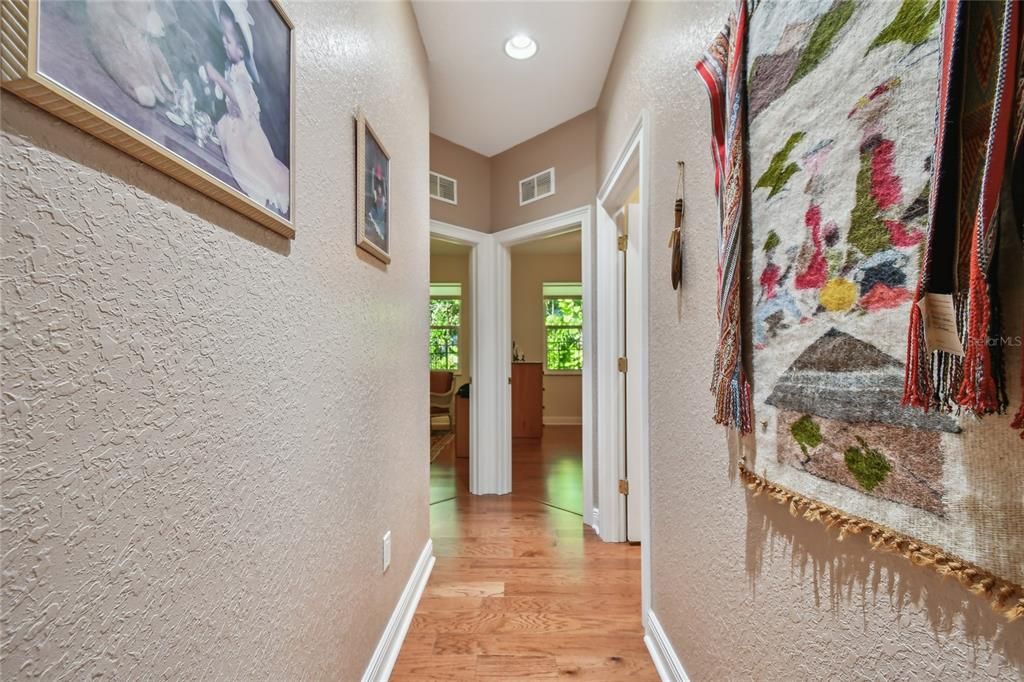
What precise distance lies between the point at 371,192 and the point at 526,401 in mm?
4342

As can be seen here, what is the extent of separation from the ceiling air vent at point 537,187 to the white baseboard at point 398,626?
2.26m

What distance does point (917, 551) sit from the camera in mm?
532

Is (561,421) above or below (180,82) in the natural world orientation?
Answer: below

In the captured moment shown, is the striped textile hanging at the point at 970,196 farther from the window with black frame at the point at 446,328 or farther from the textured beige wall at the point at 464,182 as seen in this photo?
the window with black frame at the point at 446,328

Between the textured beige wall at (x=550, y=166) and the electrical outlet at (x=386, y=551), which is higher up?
the textured beige wall at (x=550, y=166)

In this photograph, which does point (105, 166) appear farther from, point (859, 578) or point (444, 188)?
point (444, 188)

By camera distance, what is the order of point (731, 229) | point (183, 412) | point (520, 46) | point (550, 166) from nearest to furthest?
point (183, 412) < point (731, 229) < point (520, 46) < point (550, 166)

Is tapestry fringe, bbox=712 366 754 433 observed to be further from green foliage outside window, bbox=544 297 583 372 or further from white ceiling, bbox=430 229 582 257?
green foliage outside window, bbox=544 297 583 372

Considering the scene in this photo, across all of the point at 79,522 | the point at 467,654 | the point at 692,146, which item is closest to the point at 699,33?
the point at 692,146

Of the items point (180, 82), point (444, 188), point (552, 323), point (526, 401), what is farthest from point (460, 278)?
point (180, 82)

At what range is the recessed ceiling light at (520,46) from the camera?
2.02m

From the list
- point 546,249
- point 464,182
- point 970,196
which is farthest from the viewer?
point 546,249

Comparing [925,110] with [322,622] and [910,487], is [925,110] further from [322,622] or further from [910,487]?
[322,622]

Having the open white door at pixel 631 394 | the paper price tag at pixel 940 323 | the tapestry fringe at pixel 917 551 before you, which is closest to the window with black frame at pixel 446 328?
the open white door at pixel 631 394
